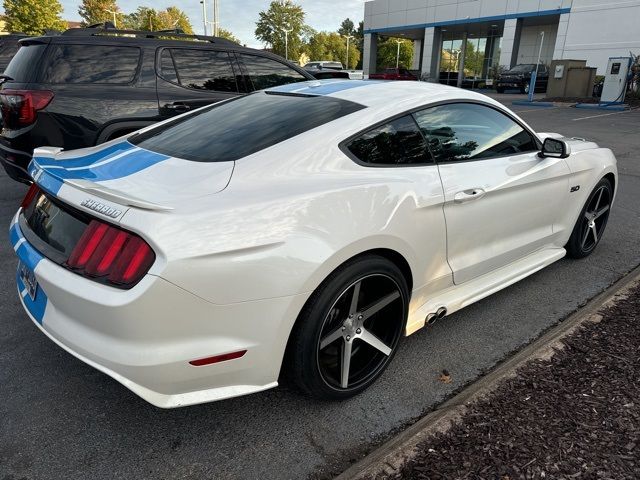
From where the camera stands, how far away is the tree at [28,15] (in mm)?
40406

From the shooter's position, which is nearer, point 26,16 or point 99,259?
point 99,259

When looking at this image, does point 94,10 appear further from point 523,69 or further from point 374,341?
point 374,341

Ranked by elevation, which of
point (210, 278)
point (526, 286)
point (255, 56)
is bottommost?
point (526, 286)

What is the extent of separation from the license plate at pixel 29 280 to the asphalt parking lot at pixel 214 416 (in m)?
0.55

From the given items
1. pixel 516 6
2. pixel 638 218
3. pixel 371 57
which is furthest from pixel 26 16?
pixel 638 218

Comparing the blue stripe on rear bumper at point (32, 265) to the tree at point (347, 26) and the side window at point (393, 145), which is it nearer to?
the side window at point (393, 145)

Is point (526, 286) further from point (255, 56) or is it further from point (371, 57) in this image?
point (371, 57)

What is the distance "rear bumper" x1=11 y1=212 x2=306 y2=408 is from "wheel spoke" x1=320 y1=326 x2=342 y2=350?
0.78ft

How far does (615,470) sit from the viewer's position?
1.97m

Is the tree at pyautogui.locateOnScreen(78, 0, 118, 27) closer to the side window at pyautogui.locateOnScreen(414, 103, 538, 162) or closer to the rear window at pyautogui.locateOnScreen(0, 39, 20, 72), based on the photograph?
the rear window at pyautogui.locateOnScreen(0, 39, 20, 72)

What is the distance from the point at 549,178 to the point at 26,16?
1934 inches

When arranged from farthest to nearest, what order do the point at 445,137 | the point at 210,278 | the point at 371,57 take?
the point at 371,57, the point at 445,137, the point at 210,278

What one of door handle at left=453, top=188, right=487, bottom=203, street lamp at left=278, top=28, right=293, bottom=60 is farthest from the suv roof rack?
street lamp at left=278, top=28, right=293, bottom=60

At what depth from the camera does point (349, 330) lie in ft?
7.70
